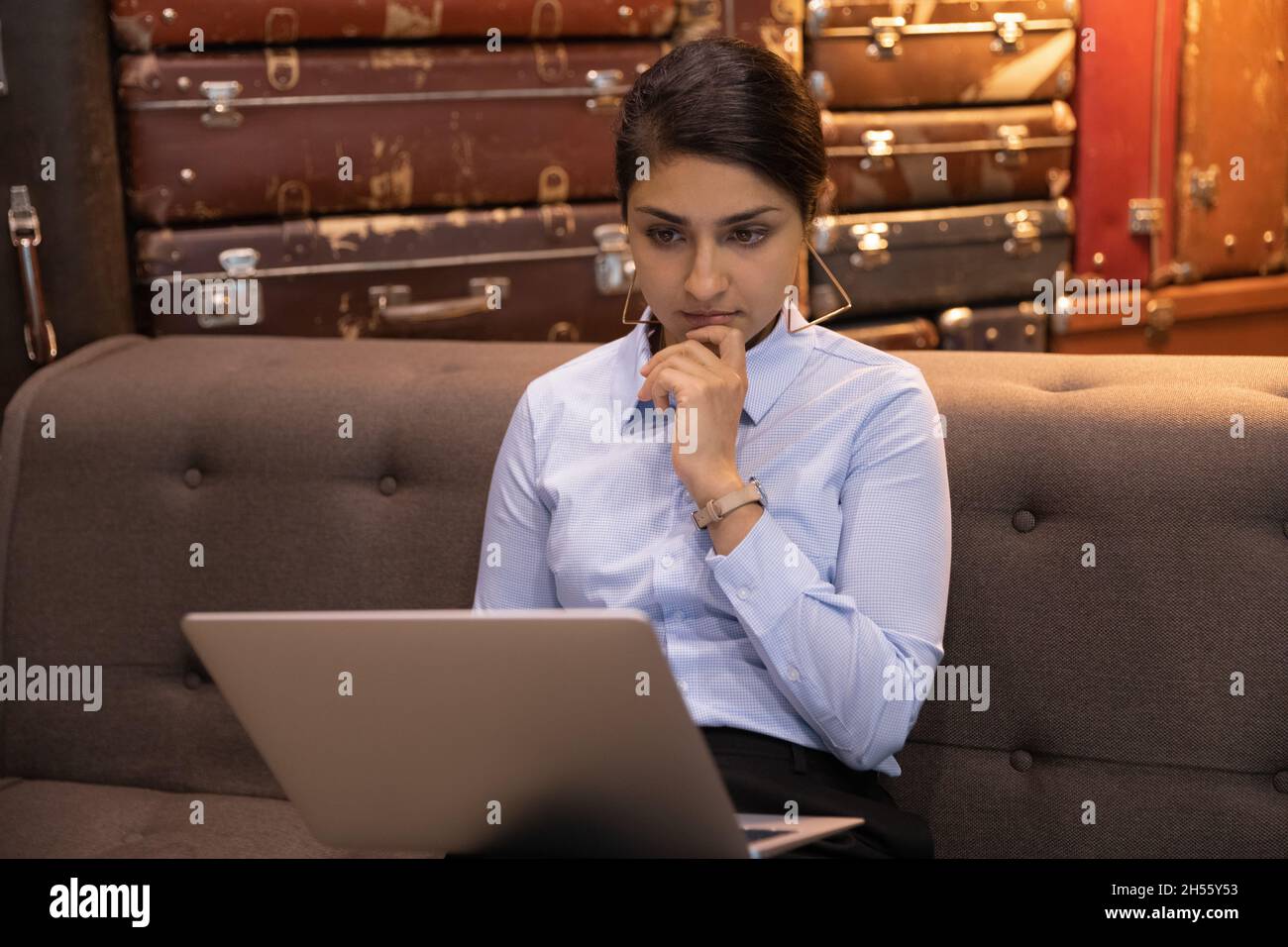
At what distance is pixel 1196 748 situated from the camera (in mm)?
1376

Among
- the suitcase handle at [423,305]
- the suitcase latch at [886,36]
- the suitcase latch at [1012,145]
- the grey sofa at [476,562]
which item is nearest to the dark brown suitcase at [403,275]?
the suitcase handle at [423,305]

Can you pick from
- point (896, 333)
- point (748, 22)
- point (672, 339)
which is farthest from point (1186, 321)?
point (672, 339)

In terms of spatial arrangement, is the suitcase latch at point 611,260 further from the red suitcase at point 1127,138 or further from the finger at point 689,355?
the finger at point 689,355

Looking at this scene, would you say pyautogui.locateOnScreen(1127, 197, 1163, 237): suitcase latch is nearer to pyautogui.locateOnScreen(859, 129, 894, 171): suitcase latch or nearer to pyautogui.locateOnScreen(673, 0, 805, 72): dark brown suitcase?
pyautogui.locateOnScreen(859, 129, 894, 171): suitcase latch

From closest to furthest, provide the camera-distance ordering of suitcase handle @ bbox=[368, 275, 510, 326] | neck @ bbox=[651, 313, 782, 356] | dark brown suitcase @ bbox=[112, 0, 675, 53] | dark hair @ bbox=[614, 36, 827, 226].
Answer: dark hair @ bbox=[614, 36, 827, 226] → neck @ bbox=[651, 313, 782, 356] → dark brown suitcase @ bbox=[112, 0, 675, 53] → suitcase handle @ bbox=[368, 275, 510, 326]

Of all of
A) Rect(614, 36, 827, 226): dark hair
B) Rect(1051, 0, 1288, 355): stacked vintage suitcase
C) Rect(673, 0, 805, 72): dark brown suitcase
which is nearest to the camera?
Rect(614, 36, 827, 226): dark hair

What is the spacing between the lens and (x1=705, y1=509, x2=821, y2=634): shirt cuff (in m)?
1.17

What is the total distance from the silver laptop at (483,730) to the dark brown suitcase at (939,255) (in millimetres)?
1714

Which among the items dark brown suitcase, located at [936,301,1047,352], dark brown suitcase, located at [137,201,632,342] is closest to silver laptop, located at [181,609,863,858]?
dark brown suitcase, located at [137,201,632,342]

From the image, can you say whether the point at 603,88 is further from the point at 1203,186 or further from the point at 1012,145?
the point at 1203,186

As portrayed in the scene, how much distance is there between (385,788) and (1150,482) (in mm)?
830

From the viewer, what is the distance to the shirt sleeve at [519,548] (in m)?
1.43

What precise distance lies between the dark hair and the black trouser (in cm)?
51
